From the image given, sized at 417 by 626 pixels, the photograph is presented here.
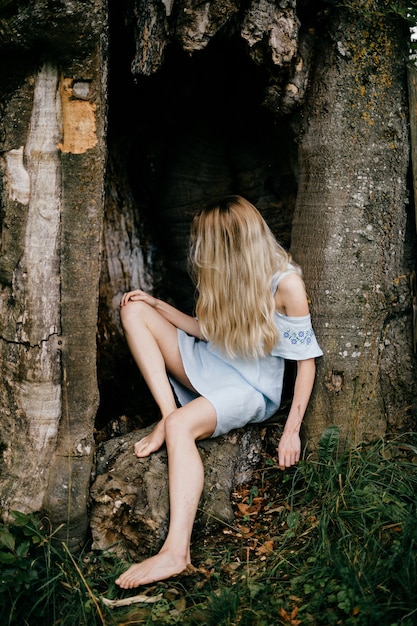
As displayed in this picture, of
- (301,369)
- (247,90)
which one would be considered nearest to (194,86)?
(247,90)

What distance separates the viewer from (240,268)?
3.32m

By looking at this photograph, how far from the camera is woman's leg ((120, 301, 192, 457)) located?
3250mm

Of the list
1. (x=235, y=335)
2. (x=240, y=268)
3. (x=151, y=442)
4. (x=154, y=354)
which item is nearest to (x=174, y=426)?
(x=151, y=442)

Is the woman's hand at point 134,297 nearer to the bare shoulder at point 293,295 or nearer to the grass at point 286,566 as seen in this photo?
the bare shoulder at point 293,295

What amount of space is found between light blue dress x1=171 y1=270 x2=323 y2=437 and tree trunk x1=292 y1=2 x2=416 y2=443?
0.15 metres

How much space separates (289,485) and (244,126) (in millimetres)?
2319

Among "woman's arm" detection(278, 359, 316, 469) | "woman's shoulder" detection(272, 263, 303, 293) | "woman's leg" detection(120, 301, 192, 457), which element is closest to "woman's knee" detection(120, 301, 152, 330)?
"woman's leg" detection(120, 301, 192, 457)

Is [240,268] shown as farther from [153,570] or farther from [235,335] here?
[153,570]

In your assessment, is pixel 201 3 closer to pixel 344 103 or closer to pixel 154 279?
pixel 344 103

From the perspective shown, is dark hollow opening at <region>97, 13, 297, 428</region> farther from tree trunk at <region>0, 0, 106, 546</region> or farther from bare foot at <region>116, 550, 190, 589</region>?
bare foot at <region>116, 550, 190, 589</region>

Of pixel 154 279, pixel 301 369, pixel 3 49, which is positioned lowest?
pixel 301 369

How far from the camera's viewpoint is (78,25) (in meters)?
2.76

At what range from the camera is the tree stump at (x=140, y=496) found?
2973 millimetres

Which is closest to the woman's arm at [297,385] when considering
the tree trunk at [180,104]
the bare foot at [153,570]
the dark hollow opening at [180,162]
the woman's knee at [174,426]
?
the tree trunk at [180,104]
